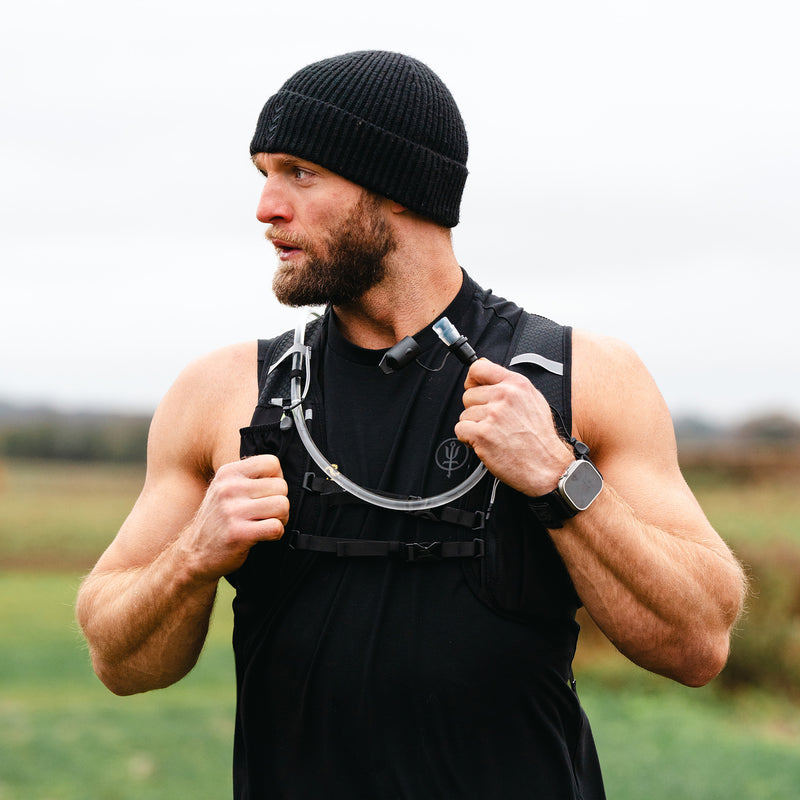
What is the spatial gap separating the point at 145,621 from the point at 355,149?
1.69m

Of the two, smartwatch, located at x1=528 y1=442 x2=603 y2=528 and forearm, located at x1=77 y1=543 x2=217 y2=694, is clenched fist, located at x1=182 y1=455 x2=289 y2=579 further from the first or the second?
smartwatch, located at x1=528 y1=442 x2=603 y2=528

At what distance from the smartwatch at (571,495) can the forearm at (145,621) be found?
3.51 ft

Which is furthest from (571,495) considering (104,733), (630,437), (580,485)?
(104,733)

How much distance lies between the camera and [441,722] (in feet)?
11.5

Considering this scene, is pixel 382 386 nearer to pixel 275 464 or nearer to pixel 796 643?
pixel 275 464

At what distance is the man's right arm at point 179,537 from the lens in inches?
137

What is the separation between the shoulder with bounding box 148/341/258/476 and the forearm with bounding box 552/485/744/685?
1.21m

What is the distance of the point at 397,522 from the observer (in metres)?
3.64

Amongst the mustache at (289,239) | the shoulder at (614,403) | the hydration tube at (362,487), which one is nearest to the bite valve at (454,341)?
the hydration tube at (362,487)

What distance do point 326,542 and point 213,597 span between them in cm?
43

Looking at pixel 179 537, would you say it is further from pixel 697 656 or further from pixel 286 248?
pixel 697 656

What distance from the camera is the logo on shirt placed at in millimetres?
3699

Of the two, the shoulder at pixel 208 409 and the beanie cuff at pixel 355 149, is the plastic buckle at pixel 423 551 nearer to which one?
the shoulder at pixel 208 409

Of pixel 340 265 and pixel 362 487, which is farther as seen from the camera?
pixel 340 265
